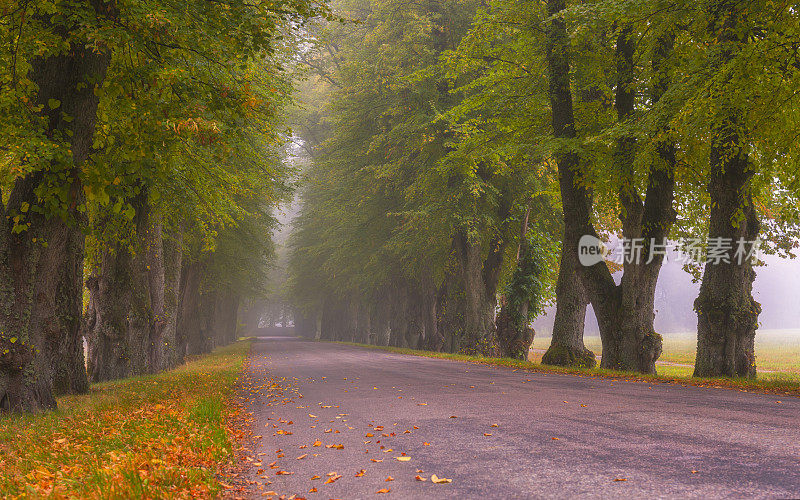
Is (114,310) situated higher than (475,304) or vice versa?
(475,304)

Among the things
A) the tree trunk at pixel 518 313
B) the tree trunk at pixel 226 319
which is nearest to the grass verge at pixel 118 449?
the tree trunk at pixel 518 313

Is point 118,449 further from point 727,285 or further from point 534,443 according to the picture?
point 727,285

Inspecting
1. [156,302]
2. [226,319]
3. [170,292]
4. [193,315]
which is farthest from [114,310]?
[226,319]

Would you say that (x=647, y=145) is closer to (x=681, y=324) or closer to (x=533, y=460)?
(x=533, y=460)

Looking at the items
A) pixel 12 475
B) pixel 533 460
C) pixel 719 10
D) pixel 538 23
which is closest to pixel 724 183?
pixel 719 10

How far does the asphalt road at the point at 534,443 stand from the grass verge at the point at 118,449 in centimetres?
57

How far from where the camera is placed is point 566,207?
14.4 meters

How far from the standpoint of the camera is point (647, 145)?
10641mm

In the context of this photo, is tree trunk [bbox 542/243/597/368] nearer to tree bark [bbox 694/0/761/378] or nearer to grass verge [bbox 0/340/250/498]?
tree bark [bbox 694/0/761/378]

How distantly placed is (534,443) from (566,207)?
1014 cm

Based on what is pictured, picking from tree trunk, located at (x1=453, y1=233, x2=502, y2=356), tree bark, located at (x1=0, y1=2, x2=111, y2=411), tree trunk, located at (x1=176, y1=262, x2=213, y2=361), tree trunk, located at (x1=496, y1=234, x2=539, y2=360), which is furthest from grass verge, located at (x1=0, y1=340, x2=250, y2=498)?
tree trunk, located at (x1=176, y1=262, x2=213, y2=361)

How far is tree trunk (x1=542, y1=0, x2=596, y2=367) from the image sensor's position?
44.2 feet

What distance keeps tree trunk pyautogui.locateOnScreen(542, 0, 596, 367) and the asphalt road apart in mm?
5857

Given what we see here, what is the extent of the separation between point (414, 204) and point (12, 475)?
1996 cm
